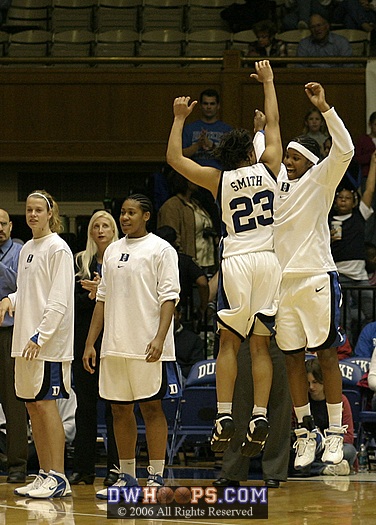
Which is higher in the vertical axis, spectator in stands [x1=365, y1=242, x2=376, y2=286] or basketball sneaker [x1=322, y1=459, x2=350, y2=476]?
spectator in stands [x1=365, y1=242, x2=376, y2=286]

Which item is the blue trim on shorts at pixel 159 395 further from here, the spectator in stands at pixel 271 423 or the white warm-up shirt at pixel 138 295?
the spectator in stands at pixel 271 423

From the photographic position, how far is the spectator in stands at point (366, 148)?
12969 millimetres

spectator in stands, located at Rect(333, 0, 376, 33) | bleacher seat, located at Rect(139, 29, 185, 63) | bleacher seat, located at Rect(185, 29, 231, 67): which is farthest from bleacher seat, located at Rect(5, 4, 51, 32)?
spectator in stands, located at Rect(333, 0, 376, 33)

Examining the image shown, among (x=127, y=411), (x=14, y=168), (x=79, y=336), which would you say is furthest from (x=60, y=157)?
(x=127, y=411)

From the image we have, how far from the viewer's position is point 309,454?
23.1 feet

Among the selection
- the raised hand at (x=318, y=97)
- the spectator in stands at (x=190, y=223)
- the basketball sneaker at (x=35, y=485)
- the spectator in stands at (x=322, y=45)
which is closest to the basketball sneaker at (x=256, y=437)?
the basketball sneaker at (x=35, y=485)

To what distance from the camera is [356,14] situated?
594 inches

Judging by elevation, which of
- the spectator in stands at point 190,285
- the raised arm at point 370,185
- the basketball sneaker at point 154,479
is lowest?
the basketball sneaker at point 154,479

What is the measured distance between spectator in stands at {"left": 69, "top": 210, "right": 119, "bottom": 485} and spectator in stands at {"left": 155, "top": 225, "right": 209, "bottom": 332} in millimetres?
1987

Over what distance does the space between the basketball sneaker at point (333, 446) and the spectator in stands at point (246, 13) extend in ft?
31.6

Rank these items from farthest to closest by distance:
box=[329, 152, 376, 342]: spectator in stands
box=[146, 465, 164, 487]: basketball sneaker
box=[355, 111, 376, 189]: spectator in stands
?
box=[355, 111, 376, 189]: spectator in stands
box=[329, 152, 376, 342]: spectator in stands
box=[146, 465, 164, 487]: basketball sneaker

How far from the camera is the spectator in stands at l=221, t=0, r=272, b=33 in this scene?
15539 mm

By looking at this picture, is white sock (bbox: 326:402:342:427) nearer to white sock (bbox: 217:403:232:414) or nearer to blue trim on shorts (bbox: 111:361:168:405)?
white sock (bbox: 217:403:232:414)

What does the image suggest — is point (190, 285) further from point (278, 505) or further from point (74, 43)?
point (74, 43)
